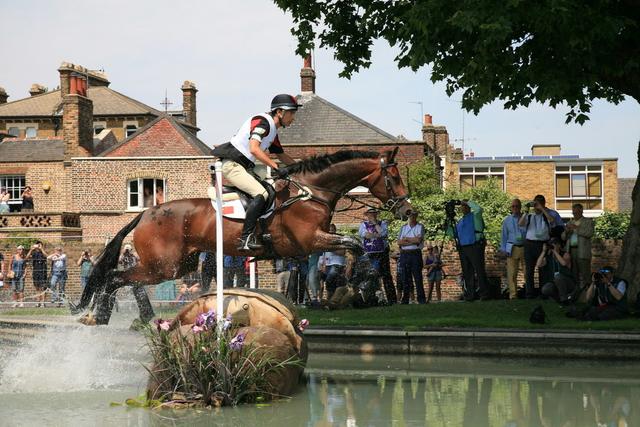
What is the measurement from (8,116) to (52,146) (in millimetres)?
23770

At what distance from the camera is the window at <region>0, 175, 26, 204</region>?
64.9 m

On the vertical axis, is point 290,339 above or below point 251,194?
below

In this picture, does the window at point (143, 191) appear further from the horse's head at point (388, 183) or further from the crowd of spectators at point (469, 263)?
the horse's head at point (388, 183)

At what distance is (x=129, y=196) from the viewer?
2234 inches

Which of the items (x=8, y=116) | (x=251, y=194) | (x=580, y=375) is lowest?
(x=580, y=375)

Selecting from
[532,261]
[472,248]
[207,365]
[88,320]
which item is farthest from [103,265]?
[532,261]

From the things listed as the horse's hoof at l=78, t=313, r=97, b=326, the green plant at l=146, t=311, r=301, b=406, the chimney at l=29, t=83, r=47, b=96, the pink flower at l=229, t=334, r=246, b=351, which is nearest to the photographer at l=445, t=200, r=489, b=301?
the horse's hoof at l=78, t=313, r=97, b=326

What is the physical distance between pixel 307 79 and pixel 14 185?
20305 millimetres

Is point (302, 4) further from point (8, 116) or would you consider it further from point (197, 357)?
point (8, 116)

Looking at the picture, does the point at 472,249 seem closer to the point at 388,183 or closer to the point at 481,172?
the point at 388,183

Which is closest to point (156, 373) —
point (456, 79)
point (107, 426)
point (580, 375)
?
point (107, 426)

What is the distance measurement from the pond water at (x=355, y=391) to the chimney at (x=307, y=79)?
1772 inches

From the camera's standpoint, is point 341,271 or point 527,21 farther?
point 341,271

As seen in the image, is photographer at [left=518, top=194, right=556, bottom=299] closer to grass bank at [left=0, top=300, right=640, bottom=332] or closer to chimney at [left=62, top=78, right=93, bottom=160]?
grass bank at [left=0, top=300, right=640, bottom=332]
